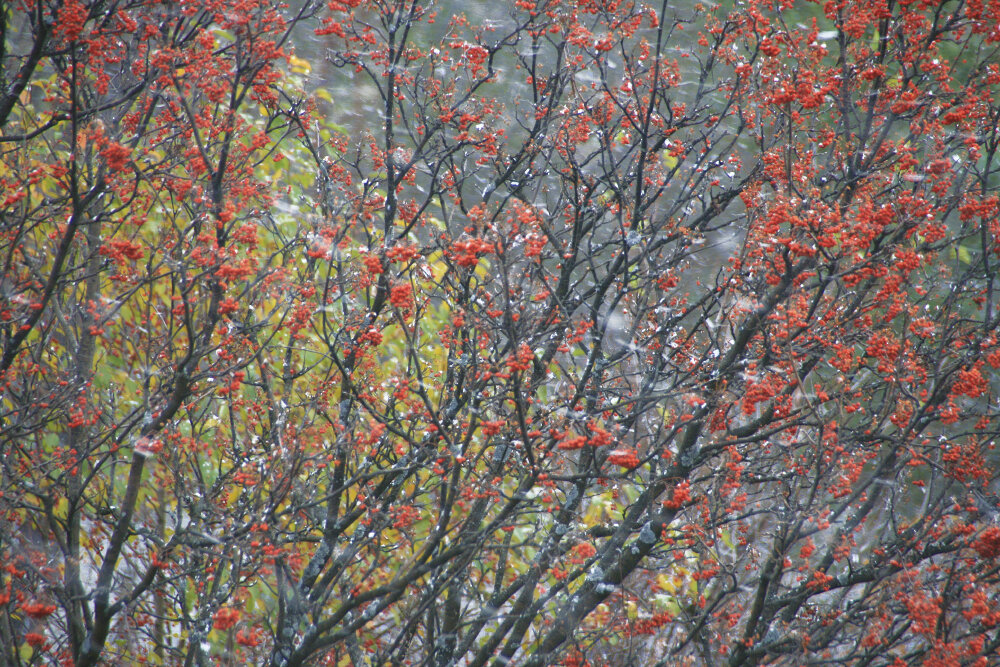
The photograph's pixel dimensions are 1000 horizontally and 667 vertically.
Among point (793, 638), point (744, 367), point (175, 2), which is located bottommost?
point (793, 638)

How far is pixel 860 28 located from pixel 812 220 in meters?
1.68

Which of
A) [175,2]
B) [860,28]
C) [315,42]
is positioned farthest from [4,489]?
[315,42]

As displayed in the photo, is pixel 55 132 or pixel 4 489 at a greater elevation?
pixel 55 132

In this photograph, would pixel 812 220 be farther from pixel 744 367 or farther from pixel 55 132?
pixel 55 132

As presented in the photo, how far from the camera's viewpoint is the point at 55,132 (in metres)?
11.4

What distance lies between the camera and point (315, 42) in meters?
17.6

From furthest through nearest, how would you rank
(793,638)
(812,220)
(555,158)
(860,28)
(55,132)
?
(555,158), (55,132), (793,638), (860,28), (812,220)

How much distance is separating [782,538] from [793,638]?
3.00ft

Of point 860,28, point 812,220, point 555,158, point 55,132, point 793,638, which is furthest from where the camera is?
point 555,158

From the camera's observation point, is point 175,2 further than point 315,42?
No

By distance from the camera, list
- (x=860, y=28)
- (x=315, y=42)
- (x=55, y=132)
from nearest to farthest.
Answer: (x=860, y=28) < (x=55, y=132) < (x=315, y=42)

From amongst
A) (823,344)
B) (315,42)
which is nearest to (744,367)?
(823,344)

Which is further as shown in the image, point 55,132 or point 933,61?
point 55,132

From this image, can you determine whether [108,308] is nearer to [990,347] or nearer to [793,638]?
[793,638]
